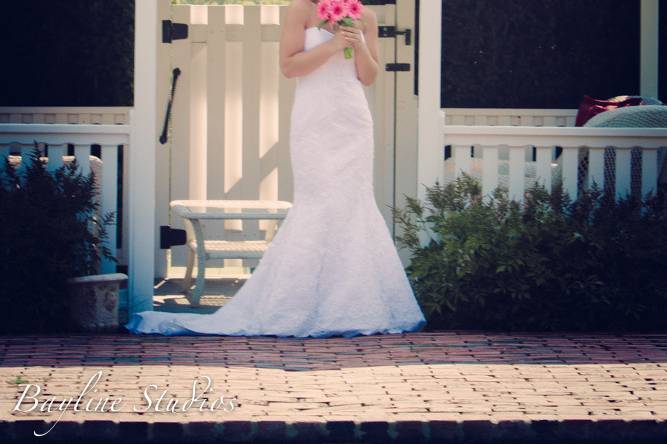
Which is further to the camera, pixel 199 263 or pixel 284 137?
pixel 284 137

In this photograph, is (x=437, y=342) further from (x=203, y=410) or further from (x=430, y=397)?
(x=203, y=410)

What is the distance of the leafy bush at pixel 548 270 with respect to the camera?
6473mm

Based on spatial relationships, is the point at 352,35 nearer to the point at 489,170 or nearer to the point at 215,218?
the point at 489,170

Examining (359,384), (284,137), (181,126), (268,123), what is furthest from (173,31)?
(359,384)

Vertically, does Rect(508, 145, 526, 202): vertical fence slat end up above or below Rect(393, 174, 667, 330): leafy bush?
above

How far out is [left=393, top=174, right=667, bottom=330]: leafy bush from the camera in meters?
6.47

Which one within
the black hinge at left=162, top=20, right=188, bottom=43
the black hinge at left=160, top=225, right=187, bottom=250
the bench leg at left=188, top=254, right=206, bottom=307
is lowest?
the bench leg at left=188, top=254, right=206, bottom=307

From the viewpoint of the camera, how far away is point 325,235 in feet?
21.6

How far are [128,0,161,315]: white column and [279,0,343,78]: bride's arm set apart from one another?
78 cm

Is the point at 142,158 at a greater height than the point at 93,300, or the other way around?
the point at 142,158

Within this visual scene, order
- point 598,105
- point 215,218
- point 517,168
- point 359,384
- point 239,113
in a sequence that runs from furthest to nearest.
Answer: point 239,113, point 598,105, point 215,218, point 517,168, point 359,384

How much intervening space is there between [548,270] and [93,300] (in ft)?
7.70

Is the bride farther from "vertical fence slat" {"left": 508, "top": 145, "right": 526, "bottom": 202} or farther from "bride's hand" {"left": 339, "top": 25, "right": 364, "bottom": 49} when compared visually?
"vertical fence slat" {"left": 508, "top": 145, "right": 526, "bottom": 202}

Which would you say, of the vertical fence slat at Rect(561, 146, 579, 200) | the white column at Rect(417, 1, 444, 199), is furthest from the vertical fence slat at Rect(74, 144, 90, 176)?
the vertical fence slat at Rect(561, 146, 579, 200)
